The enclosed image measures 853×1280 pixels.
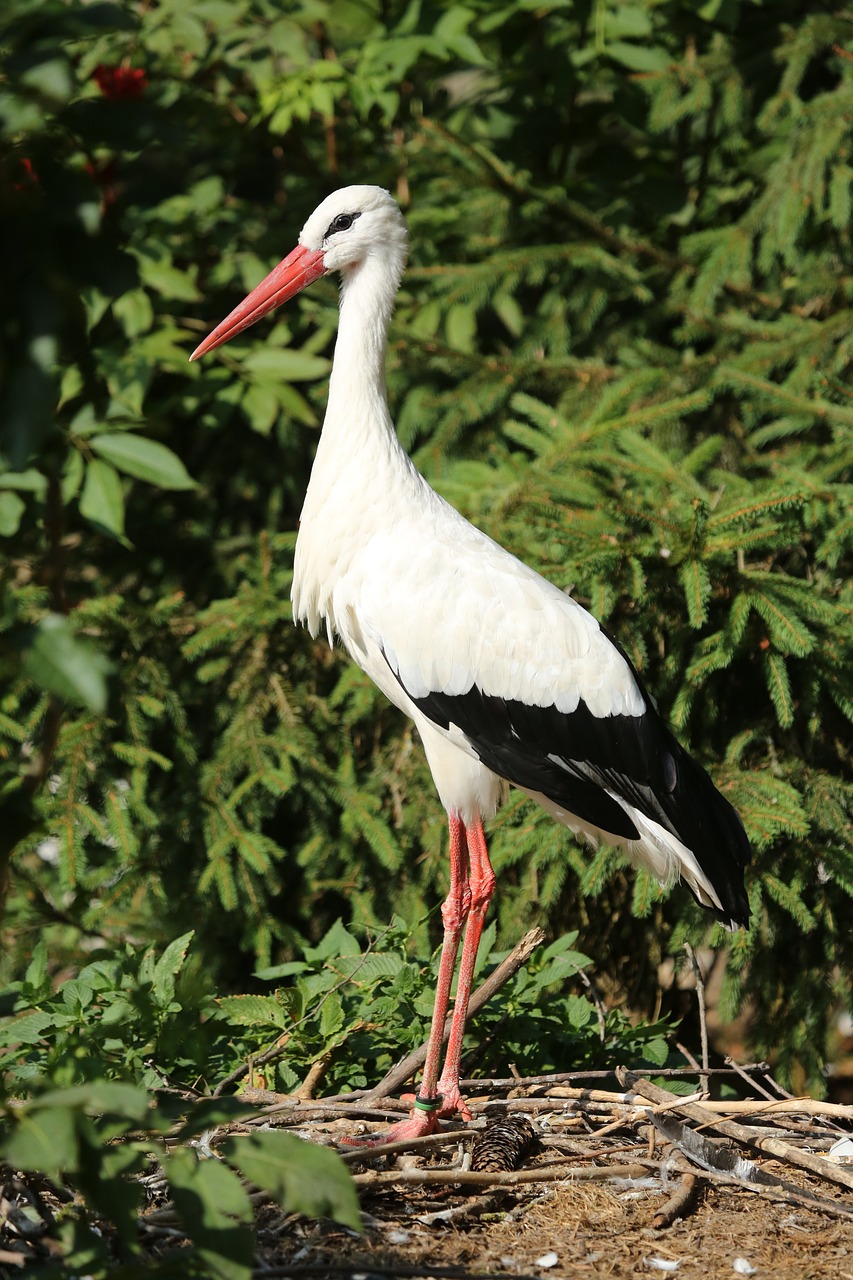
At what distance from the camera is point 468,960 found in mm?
3752

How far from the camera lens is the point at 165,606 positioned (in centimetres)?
493

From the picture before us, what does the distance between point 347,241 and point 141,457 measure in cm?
106

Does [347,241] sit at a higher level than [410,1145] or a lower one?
higher

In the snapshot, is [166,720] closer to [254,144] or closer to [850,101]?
[254,144]

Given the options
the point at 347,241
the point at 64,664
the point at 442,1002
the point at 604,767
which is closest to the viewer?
the point at 64,664

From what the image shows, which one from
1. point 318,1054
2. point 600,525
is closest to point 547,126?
point 600,525

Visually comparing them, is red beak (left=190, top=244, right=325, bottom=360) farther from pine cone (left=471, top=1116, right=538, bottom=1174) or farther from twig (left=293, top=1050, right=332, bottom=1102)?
pine cone (left=471, top=1116, right=538, bottom=1174)

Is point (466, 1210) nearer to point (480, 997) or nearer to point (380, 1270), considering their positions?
point (380, 1270)

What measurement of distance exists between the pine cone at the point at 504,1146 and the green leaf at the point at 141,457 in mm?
1998

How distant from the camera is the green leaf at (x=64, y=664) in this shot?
161 centimetres

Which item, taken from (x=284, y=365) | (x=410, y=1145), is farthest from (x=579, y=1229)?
(x=284, y=365)

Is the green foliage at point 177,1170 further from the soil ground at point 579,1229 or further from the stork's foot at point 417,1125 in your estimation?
the stork's foot at point 417,1125

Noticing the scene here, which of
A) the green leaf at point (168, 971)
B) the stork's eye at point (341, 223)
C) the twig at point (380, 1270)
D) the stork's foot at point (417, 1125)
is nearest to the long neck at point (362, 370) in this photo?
the stork's eye at point (341, 223)

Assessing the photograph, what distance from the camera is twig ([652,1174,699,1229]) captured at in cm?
299
